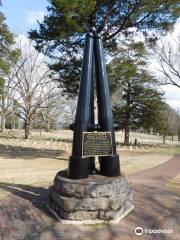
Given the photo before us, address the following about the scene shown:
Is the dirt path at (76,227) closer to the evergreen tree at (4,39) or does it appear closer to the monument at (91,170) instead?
the monument at (91,170)

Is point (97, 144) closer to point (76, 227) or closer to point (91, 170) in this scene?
point (91, 170)

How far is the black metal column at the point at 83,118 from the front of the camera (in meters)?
6.74

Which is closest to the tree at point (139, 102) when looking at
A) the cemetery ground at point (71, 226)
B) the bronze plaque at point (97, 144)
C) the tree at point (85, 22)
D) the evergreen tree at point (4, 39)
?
the evergreen tree at point (4, 39)

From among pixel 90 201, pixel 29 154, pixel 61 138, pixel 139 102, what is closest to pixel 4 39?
pixel 29 154

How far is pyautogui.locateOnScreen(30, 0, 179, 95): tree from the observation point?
14273mm

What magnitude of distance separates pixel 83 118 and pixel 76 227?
219 centimetres

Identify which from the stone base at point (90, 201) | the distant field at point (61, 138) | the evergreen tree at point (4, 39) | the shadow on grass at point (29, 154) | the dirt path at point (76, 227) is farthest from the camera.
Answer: the distant field at point (61, 138)

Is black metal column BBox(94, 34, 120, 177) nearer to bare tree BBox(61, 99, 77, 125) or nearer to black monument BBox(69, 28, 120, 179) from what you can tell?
black monument BBox(69, 28, 120, 179)

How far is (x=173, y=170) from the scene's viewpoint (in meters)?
13.5

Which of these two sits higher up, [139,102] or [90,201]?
[139,102]

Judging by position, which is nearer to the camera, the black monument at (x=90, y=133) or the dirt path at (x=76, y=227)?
the dirt path at (x=76, y=227)

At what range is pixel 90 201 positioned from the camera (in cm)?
616

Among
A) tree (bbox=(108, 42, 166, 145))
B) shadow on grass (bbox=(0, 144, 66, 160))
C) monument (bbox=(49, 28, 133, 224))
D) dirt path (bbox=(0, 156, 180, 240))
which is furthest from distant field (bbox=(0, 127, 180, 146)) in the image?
monument (bbox=(49, 28, 133, 224))

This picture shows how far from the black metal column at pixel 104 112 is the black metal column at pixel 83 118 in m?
0.22
